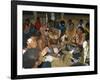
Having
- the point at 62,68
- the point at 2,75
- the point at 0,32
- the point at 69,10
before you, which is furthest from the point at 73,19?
the point at 2,75

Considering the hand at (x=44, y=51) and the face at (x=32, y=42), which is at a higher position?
the face at (x=32, y=42)

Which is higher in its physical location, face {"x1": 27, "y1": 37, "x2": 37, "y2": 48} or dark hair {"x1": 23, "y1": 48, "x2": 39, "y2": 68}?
face {"x1": 27, "y1": 37, "x2": 37, "y2": 48}

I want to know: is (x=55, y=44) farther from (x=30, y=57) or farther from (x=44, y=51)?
(x=30, y=57)

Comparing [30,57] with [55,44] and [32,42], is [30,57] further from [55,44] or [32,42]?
[55,44]

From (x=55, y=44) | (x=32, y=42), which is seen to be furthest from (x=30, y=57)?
(x=55, y=44)

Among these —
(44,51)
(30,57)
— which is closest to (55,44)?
(44,51)

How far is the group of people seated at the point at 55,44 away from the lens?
1990mm

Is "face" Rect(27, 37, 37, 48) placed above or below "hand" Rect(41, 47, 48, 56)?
above

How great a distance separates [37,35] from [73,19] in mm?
389

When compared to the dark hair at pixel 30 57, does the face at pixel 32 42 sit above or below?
above

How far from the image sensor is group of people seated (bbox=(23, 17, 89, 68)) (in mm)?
1990

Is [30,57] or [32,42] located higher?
[32,42]

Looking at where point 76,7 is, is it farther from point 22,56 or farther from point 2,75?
point 2,75

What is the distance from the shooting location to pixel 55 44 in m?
2.07
